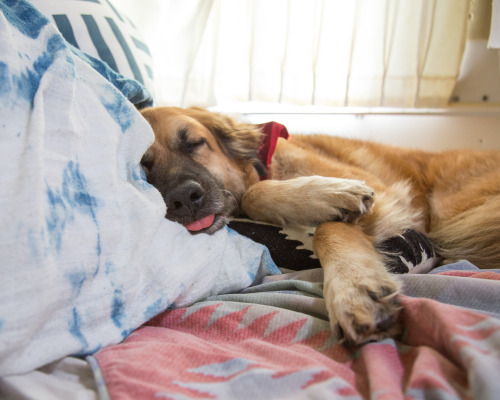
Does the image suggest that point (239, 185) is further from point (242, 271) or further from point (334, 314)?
point (334, 314)

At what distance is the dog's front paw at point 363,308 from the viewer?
71 cm

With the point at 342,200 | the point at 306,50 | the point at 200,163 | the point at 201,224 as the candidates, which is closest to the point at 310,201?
the point at 342,200

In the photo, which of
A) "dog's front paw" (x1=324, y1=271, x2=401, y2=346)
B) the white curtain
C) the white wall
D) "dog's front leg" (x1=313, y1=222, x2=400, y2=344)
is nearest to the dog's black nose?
"dog's front leg" (x1=313, y1=222, x2=400, y2=344)

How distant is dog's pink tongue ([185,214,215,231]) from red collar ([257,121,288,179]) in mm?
564

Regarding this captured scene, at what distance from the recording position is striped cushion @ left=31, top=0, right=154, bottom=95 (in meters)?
1.45

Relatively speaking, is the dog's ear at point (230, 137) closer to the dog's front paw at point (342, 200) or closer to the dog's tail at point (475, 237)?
the dog's front paw at point (342, 200)

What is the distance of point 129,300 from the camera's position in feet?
2.53

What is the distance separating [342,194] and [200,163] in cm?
58

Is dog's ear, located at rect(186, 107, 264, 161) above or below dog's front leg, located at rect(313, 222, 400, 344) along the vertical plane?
above

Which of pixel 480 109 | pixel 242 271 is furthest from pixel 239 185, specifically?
pixel 480 109

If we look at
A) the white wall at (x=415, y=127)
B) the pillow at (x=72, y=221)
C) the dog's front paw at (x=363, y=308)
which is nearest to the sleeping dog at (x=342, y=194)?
the dog's front paw at (x=363, y=308)

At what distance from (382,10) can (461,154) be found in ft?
3.91

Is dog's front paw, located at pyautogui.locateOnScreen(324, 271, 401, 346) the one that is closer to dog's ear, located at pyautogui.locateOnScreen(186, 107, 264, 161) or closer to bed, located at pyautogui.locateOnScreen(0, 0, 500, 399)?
bed, located at pyautogui.locateOnScreen(0, 0, 500, 399)

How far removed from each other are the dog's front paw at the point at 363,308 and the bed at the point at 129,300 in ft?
0.08
